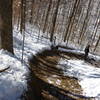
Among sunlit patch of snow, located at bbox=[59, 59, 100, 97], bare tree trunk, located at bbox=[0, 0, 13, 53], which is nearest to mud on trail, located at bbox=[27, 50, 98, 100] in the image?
sunlit patch of snow, located at bbox=[59, 59, 100, 97]

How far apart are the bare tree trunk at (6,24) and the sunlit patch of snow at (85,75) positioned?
2.97 metres

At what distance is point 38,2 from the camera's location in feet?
65.9

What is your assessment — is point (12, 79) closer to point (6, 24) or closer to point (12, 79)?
point (12, 79)

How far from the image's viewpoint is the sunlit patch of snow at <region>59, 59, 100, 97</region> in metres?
8.28

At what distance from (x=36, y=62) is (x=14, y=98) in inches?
187

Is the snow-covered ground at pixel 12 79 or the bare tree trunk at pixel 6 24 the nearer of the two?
the snow-covered ground at pixel 12 79

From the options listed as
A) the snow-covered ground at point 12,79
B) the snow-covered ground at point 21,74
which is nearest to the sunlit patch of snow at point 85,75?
the snow-covered ground at point 21,74

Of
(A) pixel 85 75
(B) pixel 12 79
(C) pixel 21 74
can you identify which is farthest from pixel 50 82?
(B) pixel 12 79

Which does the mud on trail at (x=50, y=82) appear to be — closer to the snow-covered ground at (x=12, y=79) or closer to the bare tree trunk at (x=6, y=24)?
the snow-covered ground at (x=12, y=79)

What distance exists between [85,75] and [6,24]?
4.19m

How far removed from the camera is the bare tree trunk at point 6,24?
24.8 ft

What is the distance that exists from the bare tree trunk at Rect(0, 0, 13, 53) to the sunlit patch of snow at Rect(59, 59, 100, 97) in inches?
117

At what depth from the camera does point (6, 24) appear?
7914mm

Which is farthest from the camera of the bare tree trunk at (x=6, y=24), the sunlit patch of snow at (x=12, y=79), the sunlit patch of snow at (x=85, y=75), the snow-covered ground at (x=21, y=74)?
the sunlit patch of snow at (x=85, y=75)
